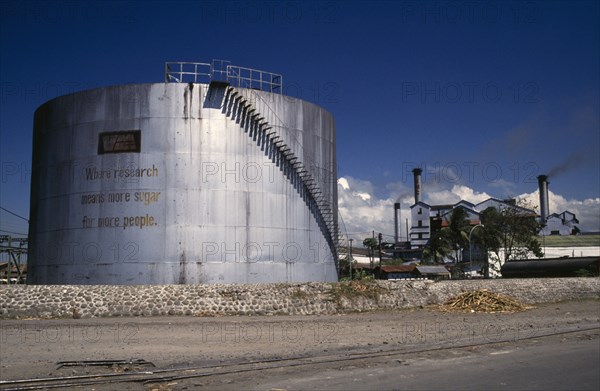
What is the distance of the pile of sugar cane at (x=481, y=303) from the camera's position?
2350 centimetres

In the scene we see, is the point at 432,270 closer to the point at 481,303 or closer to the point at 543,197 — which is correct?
the point at 543,197

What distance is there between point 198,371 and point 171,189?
48.1 ft

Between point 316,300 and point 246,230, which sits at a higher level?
point 246,230

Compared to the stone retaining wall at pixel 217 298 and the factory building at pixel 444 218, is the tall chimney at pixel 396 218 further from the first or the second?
the stone retaining wall at pixel 217 298

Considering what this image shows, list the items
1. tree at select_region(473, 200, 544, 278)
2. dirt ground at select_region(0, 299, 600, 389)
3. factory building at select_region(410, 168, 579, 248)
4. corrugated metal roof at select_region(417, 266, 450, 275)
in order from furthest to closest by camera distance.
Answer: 1. factory building at select_region(410, 168, 579, 248)
2. corrugated metal roof at select_region(417, 266, 450, 275)
3. tree at select_region(473, 200, 544, 278)
4. dirt ground at select_region(0, 299, 600, 389)

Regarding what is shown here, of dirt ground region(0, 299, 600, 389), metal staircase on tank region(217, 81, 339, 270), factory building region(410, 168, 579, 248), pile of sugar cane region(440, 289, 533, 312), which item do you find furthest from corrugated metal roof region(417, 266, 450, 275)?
dirt ground region(0, 299, 600, 389)

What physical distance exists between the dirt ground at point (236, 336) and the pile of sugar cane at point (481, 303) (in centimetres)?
121

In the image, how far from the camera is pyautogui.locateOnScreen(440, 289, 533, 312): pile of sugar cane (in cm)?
2350

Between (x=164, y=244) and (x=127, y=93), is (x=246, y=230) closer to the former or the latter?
(x=164, y=244)

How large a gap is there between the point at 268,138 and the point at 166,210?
5.49 meters

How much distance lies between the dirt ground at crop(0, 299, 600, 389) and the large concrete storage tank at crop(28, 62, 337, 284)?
521 centimetres

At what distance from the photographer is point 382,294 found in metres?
23.5

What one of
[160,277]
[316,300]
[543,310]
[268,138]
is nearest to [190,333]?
[316,300]

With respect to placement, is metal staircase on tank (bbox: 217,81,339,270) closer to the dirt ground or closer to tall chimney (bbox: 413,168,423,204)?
the dirt ground
